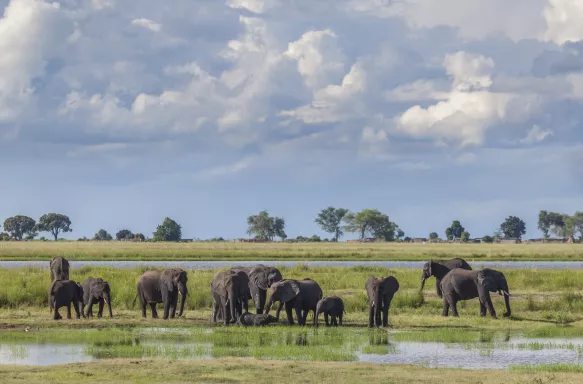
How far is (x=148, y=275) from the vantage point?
29.3m

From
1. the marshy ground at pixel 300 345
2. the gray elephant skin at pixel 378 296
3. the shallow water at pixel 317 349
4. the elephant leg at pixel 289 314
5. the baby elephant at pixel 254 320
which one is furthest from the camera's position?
the elephant leg at pixel 289 314

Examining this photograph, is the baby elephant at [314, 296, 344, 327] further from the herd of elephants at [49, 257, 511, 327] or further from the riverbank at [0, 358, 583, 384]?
the riverbank at [0, 358, 583, 384]

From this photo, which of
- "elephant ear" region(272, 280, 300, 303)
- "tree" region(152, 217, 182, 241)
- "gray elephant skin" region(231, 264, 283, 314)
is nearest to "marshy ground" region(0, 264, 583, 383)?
"elephant ear" region(272, 280, 300, 303)

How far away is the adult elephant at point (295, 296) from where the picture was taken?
26078mm

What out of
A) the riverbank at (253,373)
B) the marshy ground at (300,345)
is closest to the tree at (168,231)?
the marshy ground at (300,345)

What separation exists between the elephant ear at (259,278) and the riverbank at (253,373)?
29.1 ft

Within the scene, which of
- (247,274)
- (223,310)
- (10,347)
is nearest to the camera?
(10,347)

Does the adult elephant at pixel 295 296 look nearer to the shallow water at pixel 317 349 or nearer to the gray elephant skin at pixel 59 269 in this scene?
the shallow water at pixel 317 349

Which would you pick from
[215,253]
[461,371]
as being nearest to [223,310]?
[461,371]

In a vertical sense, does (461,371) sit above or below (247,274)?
below

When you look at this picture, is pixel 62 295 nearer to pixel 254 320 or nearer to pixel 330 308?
pixel 254 320

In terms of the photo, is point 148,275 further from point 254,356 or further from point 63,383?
point 63,383

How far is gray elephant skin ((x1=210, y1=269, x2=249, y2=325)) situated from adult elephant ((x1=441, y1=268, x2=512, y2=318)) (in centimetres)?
642

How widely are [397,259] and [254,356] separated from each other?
222 feet
